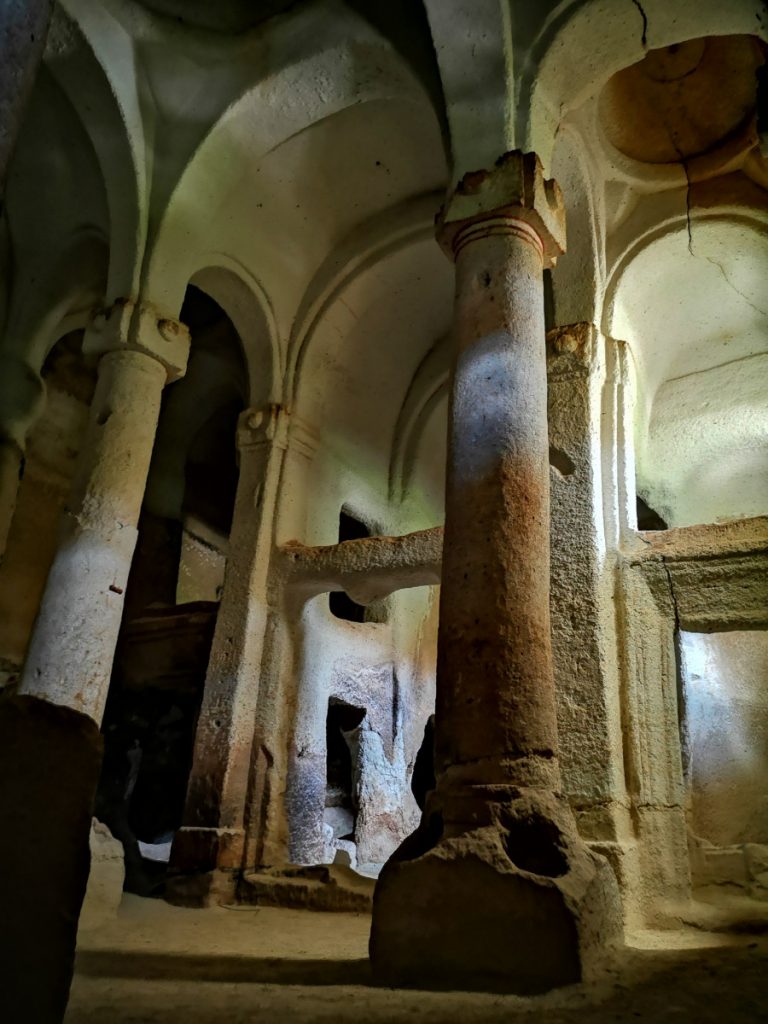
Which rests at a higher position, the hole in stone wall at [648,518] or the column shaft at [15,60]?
the hole in stone wall at [648,518]

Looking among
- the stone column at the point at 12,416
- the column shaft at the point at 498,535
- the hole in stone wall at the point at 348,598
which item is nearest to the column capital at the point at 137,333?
the stone column at the point at 12,416

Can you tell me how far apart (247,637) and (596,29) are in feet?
17.4

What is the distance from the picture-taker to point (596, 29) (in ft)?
16.1

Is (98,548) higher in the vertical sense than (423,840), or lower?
higher

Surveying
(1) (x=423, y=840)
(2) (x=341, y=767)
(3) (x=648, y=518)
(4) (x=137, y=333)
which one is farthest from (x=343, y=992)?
(3) (x=648, y=518)

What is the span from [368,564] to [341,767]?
3.70 metres

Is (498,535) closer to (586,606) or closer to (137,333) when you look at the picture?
(586,606)

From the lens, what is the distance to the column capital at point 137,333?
607 cm

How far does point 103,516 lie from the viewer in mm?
5609

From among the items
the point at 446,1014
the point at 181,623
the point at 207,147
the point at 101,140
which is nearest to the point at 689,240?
the point at 207,147

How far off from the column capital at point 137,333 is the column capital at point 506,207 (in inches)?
99.6

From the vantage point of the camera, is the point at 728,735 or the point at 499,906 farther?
the point at 728,735

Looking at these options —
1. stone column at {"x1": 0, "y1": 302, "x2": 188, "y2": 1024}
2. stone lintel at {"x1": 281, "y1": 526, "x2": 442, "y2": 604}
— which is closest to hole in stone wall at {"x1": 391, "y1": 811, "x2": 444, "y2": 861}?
stone column at {"x1": 0, "y1": 302, "x2": 188, "y2": 1024}

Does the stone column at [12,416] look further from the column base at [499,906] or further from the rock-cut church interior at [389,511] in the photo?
the column base at [499,906]
